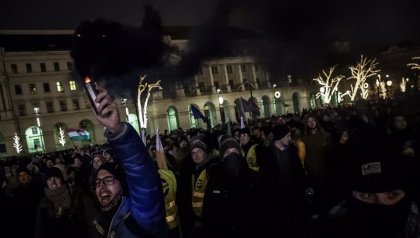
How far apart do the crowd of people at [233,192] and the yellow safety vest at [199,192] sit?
1cm

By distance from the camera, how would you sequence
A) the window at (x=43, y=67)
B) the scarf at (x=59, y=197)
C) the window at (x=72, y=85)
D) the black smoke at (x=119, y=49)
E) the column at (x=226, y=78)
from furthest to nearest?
the column at (x=226, y=78) < the window at (x=72, y=85) < the window at (x=43, y=67) < the black smoke at (x=119, y=49) < the scarf at (x=59, y=197)

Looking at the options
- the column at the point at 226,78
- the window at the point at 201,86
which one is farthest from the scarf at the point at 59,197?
the column at the point at 226,78

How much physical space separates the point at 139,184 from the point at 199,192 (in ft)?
8.63

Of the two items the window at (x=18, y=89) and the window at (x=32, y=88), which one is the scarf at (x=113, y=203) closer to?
the window at (x=18, y=89)

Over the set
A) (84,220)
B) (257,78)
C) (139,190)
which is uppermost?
(257,78)

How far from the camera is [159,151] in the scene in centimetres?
661

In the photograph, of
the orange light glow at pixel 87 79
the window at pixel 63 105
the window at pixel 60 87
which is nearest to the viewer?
the orange light glow at pixel 87 79

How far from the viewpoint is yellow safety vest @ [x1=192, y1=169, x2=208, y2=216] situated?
4.64 metres

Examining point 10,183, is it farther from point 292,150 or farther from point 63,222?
point 292,150

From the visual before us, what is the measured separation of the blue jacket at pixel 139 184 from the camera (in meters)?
2.04

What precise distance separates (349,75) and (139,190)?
45.3 meters

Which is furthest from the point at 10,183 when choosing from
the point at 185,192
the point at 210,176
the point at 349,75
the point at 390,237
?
the point at 349,75

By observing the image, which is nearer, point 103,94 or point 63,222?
point 103,94

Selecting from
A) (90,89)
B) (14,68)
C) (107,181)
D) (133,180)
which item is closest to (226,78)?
(14,68)
